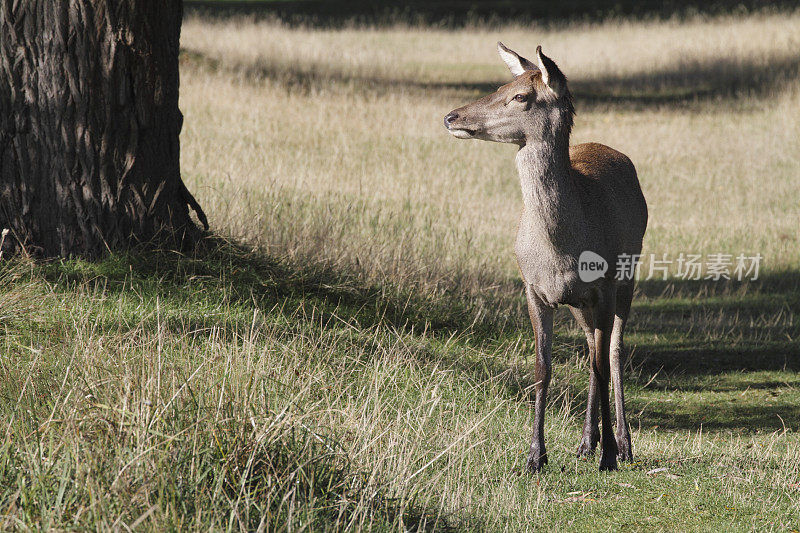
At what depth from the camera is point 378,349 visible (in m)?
6.38

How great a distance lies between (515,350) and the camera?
8461 mm

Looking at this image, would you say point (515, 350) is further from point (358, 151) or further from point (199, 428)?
point (358, 151)

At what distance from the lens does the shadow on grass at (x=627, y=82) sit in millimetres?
20969

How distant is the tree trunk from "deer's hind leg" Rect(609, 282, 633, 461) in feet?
11.8

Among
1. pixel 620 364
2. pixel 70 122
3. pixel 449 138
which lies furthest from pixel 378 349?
pixel 449 138

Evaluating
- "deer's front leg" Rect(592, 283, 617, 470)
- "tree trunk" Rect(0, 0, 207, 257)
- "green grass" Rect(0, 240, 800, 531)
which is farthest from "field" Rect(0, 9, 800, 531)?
"tree trunk" Rect(0, 0, 207, 257)

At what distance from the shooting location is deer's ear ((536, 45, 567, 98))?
16.8ft

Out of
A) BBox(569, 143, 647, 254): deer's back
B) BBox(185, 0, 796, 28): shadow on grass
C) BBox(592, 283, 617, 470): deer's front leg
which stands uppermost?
BBox(569, 143, 647, 254): deer's back

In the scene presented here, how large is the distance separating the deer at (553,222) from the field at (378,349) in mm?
375

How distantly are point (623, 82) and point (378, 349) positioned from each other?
21005 mm

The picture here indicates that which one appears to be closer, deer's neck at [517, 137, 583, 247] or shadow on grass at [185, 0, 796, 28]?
deer's neck at [517, 137, 583, 247]
